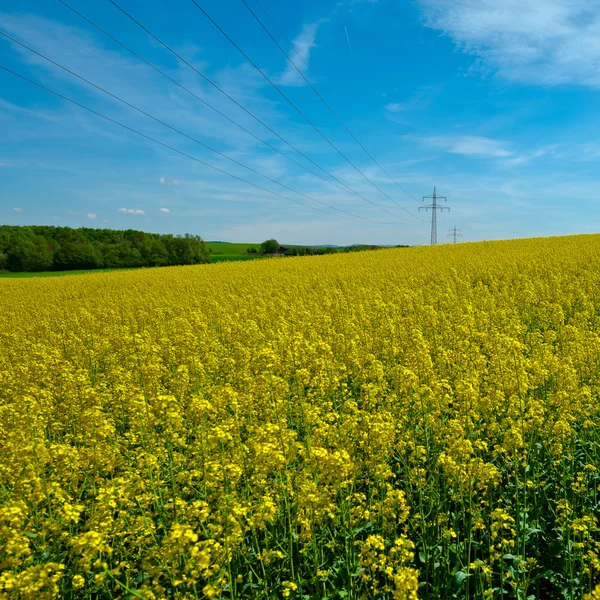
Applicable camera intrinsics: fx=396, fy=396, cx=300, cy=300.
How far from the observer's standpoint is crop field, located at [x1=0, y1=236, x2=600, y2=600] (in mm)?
3344

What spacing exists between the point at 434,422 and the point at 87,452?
404cm

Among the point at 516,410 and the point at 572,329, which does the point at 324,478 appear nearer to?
the point at 516,410

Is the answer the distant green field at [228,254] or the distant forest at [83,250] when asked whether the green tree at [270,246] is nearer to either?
the distant green field at [228,254]

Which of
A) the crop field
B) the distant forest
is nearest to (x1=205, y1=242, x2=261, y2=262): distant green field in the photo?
the distant forest

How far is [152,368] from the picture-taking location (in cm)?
742

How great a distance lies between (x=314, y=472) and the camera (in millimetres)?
4289

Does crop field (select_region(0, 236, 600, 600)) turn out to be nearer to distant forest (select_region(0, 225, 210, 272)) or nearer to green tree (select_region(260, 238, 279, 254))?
distant forest (select_region(0, 225, 210, 272))

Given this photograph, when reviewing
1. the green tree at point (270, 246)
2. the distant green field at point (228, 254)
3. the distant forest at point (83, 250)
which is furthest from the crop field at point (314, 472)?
the green tree at point (270, 246)

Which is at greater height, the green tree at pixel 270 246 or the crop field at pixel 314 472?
the green tree at pixel 270 246

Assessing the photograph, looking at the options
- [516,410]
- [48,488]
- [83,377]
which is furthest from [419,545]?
[83,377]

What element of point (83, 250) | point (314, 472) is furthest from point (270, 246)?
point (314, 472)

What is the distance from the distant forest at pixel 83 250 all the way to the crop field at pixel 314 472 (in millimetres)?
69502

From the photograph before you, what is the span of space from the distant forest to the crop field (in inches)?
2736

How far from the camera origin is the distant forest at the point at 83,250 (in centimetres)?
7256
